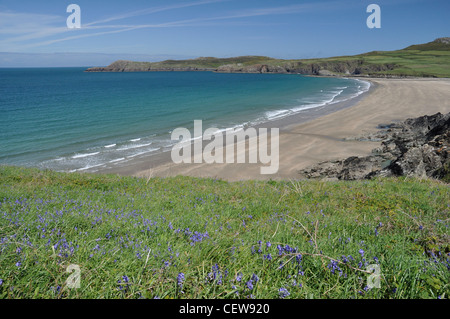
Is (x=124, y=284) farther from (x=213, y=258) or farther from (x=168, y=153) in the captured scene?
(x=168, y=153)

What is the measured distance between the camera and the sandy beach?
18547 millimetres

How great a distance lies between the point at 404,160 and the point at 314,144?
13098 mm

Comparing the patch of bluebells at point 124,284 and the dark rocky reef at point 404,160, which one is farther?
the dark rocky reef at point 404,160

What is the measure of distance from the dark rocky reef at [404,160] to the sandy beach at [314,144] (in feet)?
5.51

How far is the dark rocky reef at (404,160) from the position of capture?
11216 millimetres

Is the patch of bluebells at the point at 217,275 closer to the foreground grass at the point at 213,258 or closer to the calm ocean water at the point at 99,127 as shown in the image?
the foreground grass at the point at 213,258

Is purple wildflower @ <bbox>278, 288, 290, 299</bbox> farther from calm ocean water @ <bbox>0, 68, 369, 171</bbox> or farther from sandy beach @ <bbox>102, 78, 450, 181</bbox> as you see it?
calm ocean water @ <bbox>0, 68, 369, 171</bbox>

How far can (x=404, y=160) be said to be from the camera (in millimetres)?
11891

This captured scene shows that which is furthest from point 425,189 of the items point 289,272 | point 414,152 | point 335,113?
point 335,113

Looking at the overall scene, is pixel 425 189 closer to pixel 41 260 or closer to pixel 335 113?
pixel 41 260

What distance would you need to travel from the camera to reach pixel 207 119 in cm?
3703

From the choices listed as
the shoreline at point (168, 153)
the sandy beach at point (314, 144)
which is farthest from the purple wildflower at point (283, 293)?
the shoreline at point (168, 153)

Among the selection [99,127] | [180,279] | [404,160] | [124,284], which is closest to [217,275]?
[180,279]

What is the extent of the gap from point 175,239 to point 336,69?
183 metres
